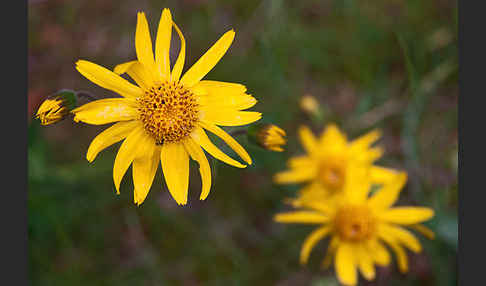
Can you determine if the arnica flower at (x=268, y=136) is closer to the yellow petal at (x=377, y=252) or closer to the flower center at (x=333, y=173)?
the flower center at (x=333, y=173)

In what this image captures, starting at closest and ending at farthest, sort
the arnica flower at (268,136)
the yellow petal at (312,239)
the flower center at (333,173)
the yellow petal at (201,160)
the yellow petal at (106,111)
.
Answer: the yellow petal at (106,111)
the yellow petal at (201,160)
the arnica flower at (268,136)
the yellow petal at (312,239)
the flower center at (333,173)

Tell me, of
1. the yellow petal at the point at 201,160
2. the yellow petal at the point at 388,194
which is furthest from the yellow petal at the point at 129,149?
the yellow petal at the point at 388,194

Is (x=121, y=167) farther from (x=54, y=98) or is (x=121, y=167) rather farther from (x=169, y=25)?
(x=169, y=25)

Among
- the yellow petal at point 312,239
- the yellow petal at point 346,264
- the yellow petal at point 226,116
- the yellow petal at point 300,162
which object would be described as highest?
the yellow petal at point 226,116

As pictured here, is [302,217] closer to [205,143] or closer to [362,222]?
[362,222]

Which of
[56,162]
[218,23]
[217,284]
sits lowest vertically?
[217,284]

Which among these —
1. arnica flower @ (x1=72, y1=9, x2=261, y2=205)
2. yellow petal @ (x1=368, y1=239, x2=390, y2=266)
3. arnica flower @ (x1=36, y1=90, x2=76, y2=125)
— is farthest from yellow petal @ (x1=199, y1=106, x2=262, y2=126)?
yellow petal @ (x1=368, y1=239, x2=390, y2=266)

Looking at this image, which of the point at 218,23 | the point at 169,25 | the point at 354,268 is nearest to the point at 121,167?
the point at 169,25

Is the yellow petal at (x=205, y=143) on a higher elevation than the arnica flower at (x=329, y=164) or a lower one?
higher
